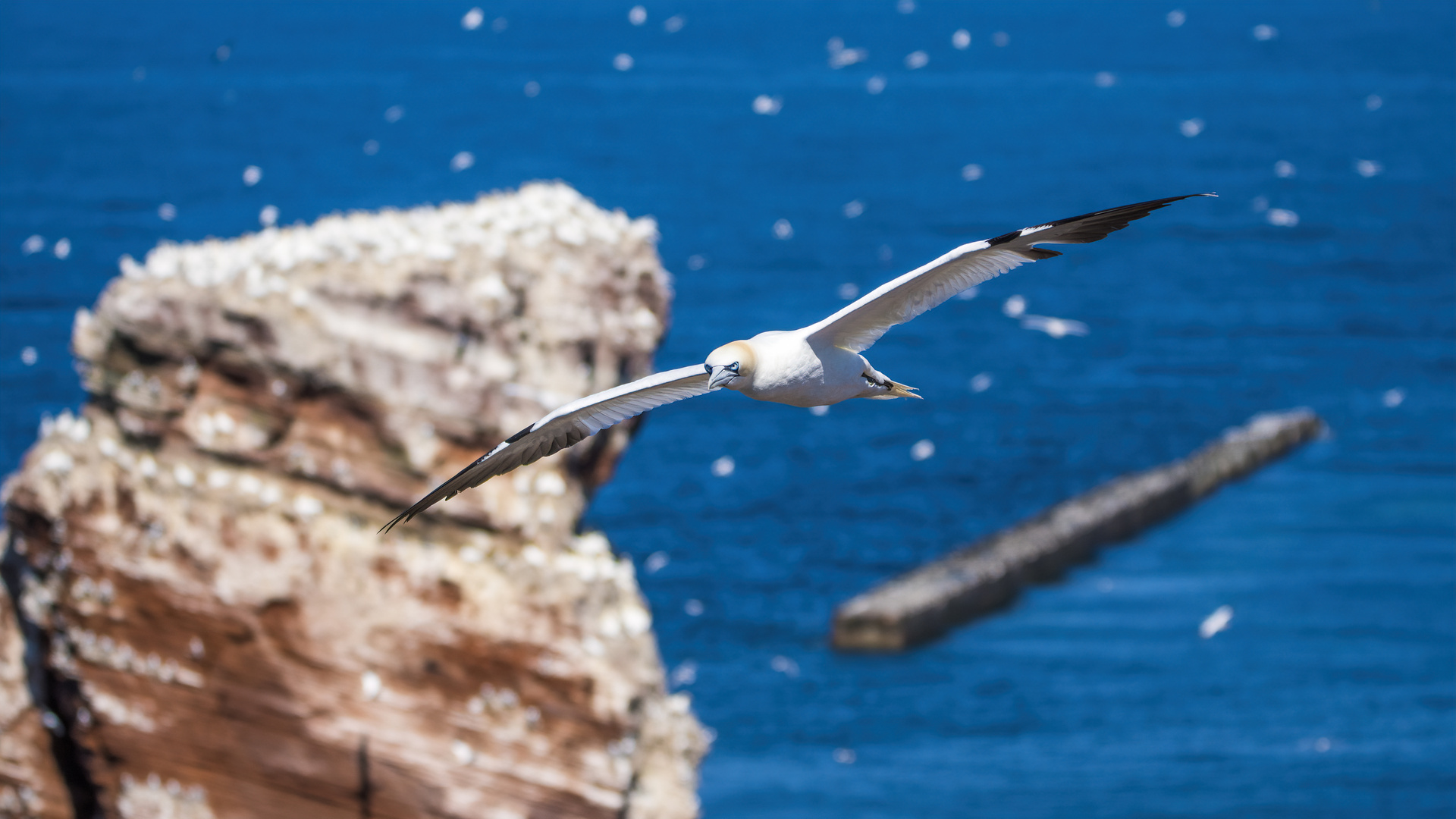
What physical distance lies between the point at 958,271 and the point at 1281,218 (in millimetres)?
22129

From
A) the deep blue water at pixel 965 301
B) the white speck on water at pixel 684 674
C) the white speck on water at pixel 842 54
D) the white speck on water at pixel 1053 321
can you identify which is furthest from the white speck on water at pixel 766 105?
the white speck on water at pixel 684 674

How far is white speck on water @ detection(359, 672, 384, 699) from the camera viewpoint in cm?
994

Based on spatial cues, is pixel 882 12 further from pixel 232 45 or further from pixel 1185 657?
pixel 1185 657

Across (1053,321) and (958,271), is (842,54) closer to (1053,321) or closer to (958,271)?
(1053,321)

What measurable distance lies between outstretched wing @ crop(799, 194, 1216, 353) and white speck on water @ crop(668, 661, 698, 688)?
13.6m

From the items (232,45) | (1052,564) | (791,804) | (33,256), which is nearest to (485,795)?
(791,804)

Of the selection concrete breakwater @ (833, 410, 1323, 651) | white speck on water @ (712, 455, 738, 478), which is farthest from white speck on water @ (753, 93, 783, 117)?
concrete breakwater @ (833, 410, 1323, 651)

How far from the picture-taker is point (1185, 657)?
19562mm

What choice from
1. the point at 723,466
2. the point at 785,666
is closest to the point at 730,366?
the point at 785,666

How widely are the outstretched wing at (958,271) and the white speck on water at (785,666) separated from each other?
1361cm

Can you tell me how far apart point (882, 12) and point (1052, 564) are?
37.7 ft

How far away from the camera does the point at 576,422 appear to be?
5.58 m

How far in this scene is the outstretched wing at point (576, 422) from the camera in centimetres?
506

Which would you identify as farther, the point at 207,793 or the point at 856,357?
the point at 207,793
